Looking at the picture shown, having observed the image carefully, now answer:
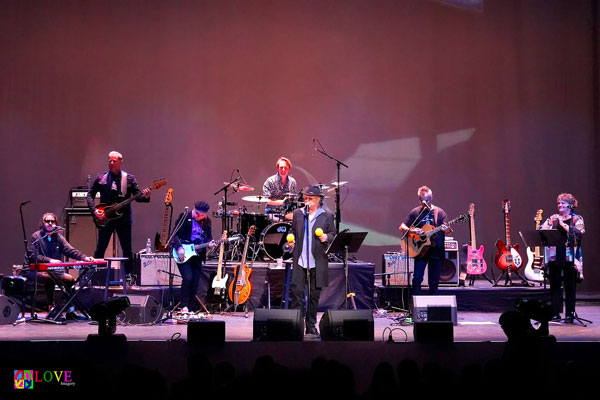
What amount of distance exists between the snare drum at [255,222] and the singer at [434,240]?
8.76ft

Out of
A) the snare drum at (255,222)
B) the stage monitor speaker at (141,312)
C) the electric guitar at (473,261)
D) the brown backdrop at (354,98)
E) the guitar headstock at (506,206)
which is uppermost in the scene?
the brown backdrop at (354,98)

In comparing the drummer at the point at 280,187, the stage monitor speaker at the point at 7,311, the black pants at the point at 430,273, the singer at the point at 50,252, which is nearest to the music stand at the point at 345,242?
the black pants at the point at 430,273

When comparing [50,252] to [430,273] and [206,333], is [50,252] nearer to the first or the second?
[430,273]

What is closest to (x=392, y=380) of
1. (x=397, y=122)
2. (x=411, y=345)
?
(x=411, y=345)

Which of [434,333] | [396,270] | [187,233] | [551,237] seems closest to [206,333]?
[434,333]

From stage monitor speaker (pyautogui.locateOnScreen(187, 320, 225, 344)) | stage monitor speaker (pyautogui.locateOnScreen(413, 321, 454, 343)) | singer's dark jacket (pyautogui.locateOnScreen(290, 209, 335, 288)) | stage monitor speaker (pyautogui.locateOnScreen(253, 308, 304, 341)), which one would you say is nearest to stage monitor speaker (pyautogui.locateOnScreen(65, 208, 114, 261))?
singer's dark jacket (pyautogui.locateOnScreen(290, 209, 335, 288))

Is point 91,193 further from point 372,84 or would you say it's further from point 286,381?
point 286,381

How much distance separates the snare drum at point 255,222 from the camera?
470 inches

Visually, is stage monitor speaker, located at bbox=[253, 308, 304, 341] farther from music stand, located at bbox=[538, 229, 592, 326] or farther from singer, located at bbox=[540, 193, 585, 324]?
singer, located at bbox=[540, 193, 585, 324]

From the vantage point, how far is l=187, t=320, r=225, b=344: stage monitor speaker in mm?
5418

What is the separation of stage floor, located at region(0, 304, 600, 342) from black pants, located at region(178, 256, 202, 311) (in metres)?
0.51

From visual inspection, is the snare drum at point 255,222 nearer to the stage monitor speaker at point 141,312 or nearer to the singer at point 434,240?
the stage monitor speaker at point 141,312

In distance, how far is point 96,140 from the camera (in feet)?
45.8

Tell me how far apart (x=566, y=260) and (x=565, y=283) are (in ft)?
1.10
